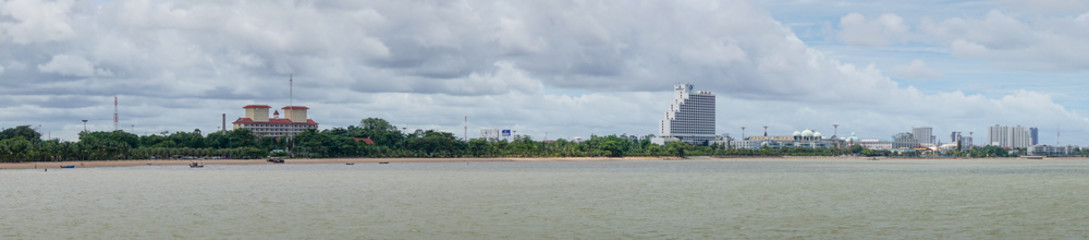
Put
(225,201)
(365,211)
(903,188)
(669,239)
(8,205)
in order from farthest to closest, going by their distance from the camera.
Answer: (903,188)
(225,201)
(8,205)
(365,211)
(669,239)

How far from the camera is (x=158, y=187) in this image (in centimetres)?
8406

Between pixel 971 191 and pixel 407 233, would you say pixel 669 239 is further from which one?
pixel 971 191

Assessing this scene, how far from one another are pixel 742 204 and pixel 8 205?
48.4 meters

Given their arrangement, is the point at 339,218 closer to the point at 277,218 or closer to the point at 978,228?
the point at 277,218

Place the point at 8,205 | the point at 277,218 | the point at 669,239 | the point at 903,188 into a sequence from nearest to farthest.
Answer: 1. the point at 669,239
2. the point at 277,218
3. the point at 8,205
4. the point at 903,188

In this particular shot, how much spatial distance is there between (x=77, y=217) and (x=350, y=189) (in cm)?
3096

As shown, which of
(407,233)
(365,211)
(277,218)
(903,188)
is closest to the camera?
(407,233)

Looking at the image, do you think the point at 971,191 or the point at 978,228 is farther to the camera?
the point at 971,191

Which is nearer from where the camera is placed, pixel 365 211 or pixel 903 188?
pixel 365 211

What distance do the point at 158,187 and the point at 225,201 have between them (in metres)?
22.0

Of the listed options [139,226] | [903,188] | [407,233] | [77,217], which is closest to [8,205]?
[77,217]

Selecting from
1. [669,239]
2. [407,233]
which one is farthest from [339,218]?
[669,239]

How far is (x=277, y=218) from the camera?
172 feet

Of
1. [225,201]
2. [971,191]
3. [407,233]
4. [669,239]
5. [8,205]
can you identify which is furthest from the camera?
[971,191]
